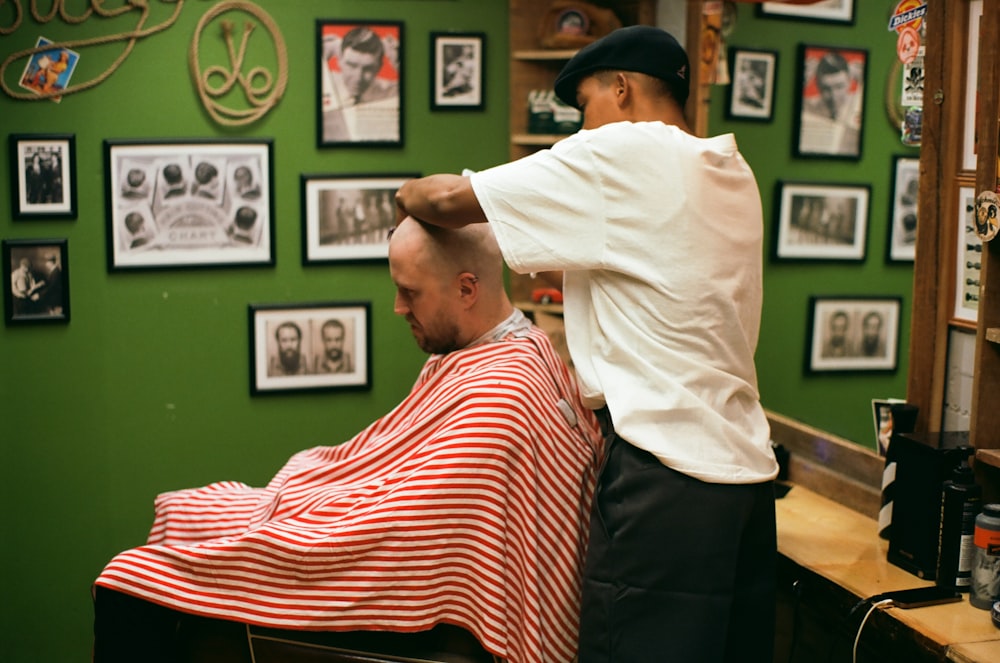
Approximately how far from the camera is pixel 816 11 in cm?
285

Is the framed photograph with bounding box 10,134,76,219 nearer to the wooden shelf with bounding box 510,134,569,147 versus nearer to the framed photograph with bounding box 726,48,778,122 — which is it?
the wooden shelf with bounding box 510,134,569,147

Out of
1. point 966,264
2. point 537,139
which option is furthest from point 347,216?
point 966,264

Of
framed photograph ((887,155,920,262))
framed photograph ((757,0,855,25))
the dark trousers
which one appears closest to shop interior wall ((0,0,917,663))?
framed photograph ((757,0,855,25))

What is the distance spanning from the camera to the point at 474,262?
2.25 m

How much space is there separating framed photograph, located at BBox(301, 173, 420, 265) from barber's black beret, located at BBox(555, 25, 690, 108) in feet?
5.56

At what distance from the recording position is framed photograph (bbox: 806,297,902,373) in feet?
8.62

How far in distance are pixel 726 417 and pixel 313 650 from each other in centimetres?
94

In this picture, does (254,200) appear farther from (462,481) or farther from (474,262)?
(462,481)

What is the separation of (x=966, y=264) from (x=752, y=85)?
3.50ft

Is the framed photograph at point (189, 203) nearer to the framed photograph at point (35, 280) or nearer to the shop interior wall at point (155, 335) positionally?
the shop interior wall at point (155, 335)

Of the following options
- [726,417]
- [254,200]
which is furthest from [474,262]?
[254,200]

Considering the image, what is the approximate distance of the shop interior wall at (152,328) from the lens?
3.37 m

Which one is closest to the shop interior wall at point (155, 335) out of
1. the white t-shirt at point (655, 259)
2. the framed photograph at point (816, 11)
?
the framed photograph at point (816, 11)

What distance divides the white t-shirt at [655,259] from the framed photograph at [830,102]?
103 cm
